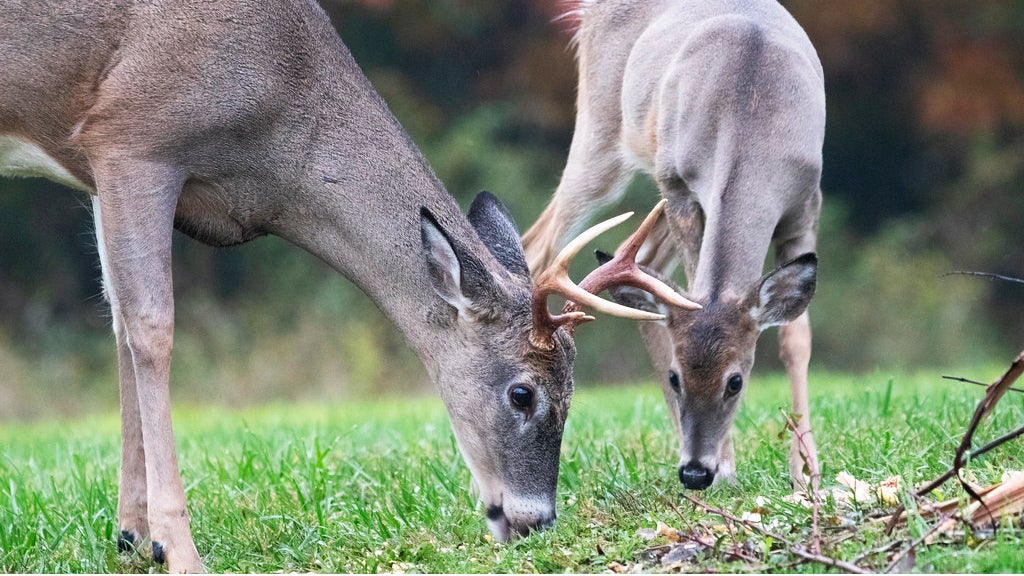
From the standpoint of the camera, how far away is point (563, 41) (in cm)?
1583

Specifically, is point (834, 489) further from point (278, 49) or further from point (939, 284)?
point (939, 284)

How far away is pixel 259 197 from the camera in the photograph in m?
4.68

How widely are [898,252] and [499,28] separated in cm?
541

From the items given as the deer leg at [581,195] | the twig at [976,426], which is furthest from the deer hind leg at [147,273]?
the deer leg at [581,195]

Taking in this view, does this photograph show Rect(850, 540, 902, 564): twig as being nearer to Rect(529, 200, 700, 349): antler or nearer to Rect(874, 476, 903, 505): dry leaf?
Rect(874, 476, 903, 505): dry leaf

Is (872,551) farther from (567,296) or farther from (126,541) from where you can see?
(126,541)

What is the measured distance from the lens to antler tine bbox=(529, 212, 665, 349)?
432 cm

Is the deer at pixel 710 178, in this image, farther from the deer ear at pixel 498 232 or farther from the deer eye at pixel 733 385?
the deer ear at pixel 498 232

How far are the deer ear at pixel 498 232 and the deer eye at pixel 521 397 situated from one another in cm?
49

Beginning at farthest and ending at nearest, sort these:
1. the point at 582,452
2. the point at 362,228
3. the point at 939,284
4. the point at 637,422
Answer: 1. the point at 939,284
2. the point at 637,422
3. the point at 582,452
4. the point at 362,228

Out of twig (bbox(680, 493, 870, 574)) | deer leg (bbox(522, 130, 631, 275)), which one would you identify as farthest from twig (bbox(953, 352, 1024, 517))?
deer leg (bbox(522, 130, 631, 275))

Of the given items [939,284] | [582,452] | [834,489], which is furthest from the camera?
[939,284]

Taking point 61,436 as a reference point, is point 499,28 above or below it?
below

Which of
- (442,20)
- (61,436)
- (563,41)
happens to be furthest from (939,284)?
(61,436)
